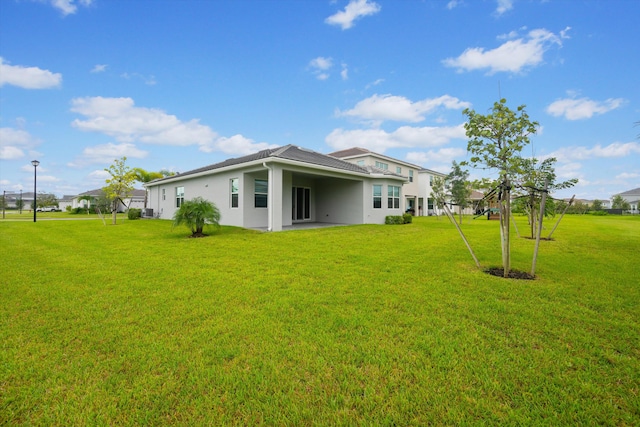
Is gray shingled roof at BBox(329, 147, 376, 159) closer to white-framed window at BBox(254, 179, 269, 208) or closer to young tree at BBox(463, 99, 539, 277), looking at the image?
white-framed window at BBox(254, 179, 269, 208)

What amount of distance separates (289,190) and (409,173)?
21.8 metres

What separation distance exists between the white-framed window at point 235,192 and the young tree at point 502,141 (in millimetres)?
11255

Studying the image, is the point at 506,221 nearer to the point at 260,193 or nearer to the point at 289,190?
the point at 260,193

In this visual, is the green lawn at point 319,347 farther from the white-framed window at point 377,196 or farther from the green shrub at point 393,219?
the white-framed window at point 377,196

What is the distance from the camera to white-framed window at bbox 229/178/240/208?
14.1m

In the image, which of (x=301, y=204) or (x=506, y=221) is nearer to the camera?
(x=506, y=221)

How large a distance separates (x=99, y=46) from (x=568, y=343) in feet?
63.2

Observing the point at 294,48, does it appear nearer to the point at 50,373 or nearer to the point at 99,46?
the point at 99,46

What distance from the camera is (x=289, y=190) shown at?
15625 mm

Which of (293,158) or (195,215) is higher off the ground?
(293,158)

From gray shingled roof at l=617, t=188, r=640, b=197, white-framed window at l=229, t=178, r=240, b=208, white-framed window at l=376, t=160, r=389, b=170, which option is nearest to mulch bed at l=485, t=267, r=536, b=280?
white-framed window at l=229, t=178, r=240, b=208

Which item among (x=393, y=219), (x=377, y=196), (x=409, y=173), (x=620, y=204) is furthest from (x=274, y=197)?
(x=620, y=204)

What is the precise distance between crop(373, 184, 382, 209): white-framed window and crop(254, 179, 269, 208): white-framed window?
268 inches

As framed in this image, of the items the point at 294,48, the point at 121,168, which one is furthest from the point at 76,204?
the point at 294,48
